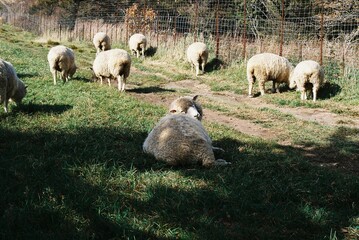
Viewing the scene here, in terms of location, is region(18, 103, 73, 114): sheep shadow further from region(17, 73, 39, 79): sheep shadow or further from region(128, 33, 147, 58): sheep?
region(128, 33, 147, 58): sheep

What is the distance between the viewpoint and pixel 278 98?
481 inches

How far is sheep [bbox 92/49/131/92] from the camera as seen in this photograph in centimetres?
1125

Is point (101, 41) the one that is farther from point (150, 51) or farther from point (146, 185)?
point (146, 185)

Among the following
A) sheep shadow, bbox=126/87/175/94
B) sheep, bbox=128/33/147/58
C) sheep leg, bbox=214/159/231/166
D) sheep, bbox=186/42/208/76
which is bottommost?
sheep leg, bbox=214/159/231/166

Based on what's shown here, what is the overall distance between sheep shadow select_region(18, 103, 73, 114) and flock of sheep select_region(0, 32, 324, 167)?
32 centimetres

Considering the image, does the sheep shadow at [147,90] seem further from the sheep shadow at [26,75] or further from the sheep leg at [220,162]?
the sheep leg at [220,162]

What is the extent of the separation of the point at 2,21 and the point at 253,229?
1749 inches

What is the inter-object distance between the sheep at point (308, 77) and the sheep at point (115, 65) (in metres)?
5.13

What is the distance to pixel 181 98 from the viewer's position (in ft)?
22.5

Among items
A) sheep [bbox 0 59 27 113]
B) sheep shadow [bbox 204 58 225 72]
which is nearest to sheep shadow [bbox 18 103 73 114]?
sheep [bbox 0 59 27 113]

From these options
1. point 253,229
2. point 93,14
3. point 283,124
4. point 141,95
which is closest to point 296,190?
point 253,229

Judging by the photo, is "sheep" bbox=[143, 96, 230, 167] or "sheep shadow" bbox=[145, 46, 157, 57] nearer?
"sheep" bbox=[143, 96, 230, 167]

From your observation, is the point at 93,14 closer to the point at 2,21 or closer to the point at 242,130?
the point at 2,21

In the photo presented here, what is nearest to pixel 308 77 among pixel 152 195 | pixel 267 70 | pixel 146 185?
pixel 267 70
